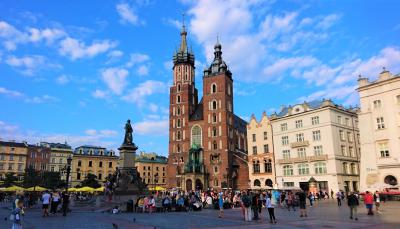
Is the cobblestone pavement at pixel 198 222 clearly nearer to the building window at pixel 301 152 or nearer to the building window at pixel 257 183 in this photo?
the building window at pixel 301 152

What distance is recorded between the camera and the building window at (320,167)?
54.0 m

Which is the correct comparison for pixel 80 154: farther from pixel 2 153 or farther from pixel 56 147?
pixel 2 153

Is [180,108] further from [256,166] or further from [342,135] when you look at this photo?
[342,135]

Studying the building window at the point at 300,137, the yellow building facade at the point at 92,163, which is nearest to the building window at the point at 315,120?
the building window at the point at 300,137

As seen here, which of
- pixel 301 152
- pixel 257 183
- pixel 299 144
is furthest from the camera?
pixel 257 183

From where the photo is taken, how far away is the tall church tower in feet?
278

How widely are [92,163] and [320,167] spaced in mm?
79411

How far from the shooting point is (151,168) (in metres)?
126

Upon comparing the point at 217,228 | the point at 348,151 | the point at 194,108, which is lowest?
the point at 217,228

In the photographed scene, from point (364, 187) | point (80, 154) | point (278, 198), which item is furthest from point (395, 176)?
point (80, 154)

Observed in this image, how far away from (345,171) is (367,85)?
16.1m

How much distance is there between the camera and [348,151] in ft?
184

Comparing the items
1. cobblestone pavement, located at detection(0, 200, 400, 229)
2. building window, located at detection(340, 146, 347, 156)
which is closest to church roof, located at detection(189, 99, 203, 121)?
building window, located at detection(340, 146, 347, 156)

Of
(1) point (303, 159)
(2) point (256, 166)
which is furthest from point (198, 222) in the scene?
(2) point (256, 166)
